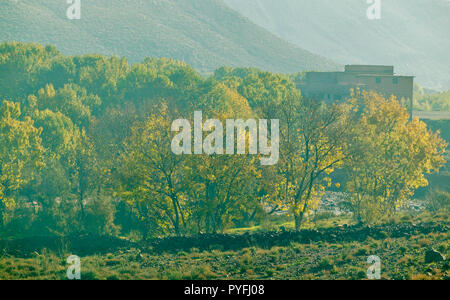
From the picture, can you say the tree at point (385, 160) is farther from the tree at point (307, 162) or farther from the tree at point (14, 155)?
the tree at point (14, 155)

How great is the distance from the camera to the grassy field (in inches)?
1050

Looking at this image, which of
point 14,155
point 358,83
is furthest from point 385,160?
point 358,83

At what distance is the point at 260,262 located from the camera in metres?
30.2

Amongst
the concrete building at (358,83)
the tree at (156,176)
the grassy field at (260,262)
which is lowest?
the grassy field at (260,262)

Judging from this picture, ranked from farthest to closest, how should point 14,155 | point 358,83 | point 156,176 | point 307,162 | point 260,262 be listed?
point 358,83 < point 14,155 < point 307,162 < point 156,176 < point 260,262

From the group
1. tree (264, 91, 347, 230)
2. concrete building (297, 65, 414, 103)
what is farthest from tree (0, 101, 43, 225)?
concrete building (297, 65, 414, 103)

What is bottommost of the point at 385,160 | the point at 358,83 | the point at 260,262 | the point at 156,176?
the point at 260,262

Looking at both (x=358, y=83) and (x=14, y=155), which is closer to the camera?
(x=14, y=155)

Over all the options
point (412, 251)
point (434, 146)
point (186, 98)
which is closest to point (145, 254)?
point (412, 251)

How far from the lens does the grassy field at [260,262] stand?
26.7 metres

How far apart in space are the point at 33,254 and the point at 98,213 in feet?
38.0

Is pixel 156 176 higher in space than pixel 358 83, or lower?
lower

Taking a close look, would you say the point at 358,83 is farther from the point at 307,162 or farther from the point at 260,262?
the point at 260,262

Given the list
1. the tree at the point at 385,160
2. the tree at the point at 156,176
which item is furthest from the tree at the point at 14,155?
the tree at the point at 385,160
